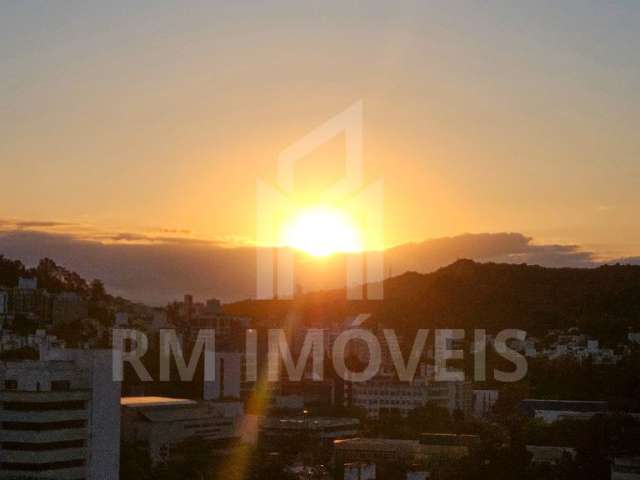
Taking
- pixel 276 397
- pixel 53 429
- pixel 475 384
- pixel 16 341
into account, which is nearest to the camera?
pixel 53 429

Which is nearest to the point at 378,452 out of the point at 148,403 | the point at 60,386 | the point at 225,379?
the point at 148,403

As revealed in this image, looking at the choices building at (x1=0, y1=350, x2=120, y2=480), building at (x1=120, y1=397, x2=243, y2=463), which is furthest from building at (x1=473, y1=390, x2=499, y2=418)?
building at (x1=0, y1=350, x2=120, y2=480)

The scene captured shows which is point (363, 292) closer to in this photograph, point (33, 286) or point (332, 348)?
point (332, 348)

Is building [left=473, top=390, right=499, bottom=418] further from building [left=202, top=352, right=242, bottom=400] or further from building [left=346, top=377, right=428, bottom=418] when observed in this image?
building [left=202, top=352, right=242, bottom=400]

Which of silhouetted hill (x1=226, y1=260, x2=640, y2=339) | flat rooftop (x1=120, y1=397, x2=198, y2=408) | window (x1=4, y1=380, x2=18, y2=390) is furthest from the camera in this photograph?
silhouetted hill (x1=226, y1=260, x2=640, y2=339)

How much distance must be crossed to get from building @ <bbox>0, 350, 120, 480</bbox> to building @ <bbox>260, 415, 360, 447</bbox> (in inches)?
235

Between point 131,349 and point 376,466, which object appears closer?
point 376,466

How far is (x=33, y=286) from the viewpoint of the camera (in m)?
27.9

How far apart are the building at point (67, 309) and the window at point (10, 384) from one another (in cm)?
1392

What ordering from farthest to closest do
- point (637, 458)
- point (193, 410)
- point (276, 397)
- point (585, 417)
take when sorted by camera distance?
1. point (276, 397)
2. point (585, 417)
3. point (193, 410)
4. point (637, 458)

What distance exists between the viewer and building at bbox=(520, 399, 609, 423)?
19.6 meters

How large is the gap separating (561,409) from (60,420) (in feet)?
36.4

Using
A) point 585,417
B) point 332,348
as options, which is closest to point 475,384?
point 332,348

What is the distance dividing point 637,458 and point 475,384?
12218 millimetres
